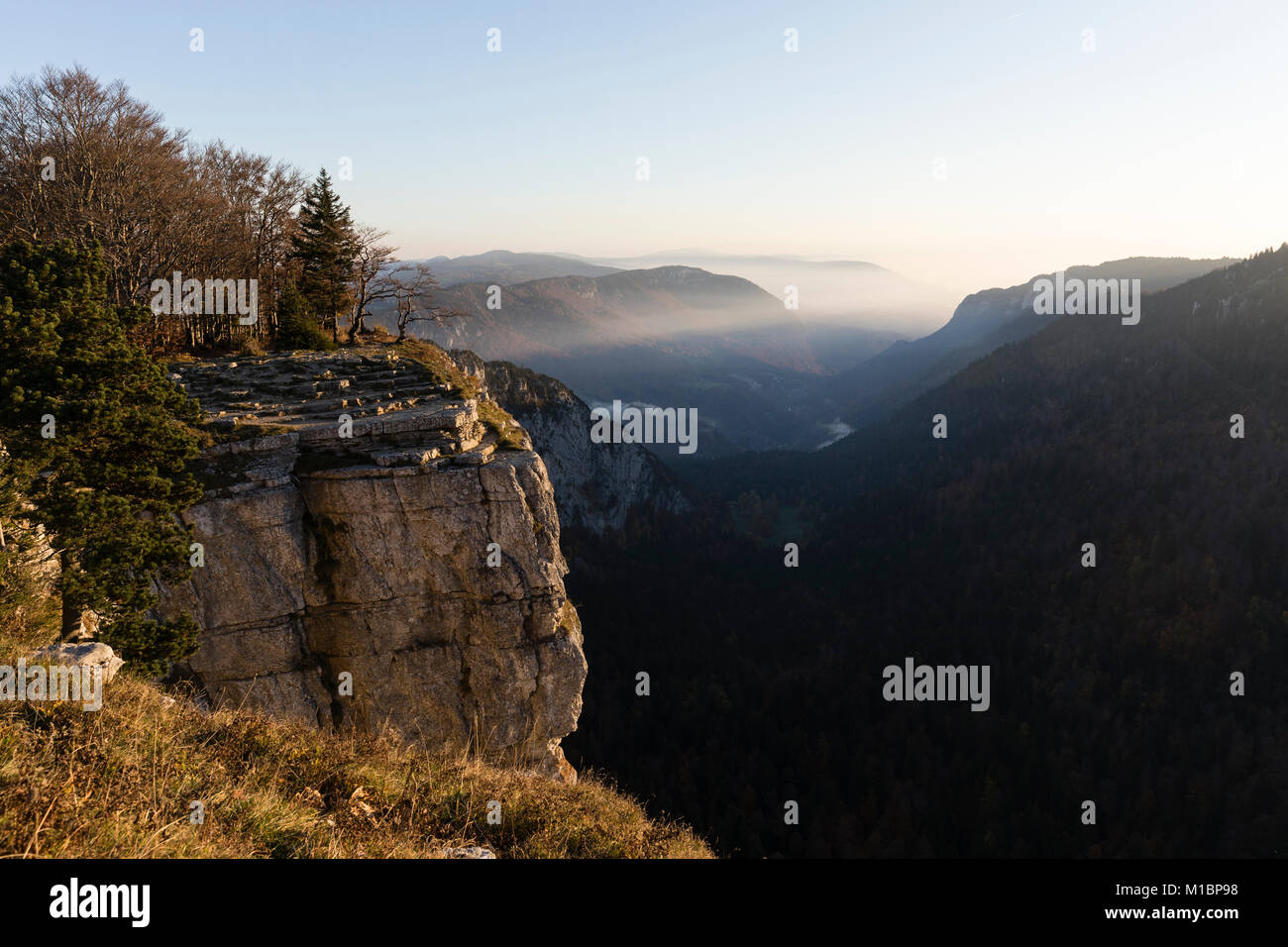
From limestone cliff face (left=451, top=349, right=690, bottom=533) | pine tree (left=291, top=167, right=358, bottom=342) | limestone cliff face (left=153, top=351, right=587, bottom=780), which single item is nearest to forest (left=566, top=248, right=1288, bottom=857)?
limestone cliff face (left=451, top=349, right=690, bottom=533)

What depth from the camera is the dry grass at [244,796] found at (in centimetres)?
634

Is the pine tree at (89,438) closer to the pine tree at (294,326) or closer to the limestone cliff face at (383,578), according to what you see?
the limestone cliff face at (383,578)

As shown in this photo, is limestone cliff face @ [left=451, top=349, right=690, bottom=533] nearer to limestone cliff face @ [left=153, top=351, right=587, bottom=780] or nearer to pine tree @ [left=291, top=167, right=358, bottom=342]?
pine tree @ [left=291, top=167, right=358, bottom=342]

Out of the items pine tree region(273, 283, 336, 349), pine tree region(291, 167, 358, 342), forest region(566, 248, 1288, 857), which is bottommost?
forest region(566, 248, 1288, 857)

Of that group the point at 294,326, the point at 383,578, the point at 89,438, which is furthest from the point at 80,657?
the point at 294,326

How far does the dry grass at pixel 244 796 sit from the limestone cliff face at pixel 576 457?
341 feet

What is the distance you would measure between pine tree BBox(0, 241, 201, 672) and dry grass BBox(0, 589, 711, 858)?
5.49ft

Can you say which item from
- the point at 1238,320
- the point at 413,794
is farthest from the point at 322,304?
the point at 1238,320

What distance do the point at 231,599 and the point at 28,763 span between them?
12.9m

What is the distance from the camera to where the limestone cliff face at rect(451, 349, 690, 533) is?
394 feet

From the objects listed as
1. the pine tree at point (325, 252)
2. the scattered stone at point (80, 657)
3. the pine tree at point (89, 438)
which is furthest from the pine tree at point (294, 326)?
the scattered stone at point (80, 657)

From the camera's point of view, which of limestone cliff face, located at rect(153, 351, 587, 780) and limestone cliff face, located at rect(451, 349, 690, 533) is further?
limestone cliff face, located at rect(451, 349, 690, 533)

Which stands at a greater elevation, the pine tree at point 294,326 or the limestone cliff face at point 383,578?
the pine tree at point 294,326

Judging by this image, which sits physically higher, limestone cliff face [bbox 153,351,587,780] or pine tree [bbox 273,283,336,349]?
pine tree [bbox 273,283,336,349]
